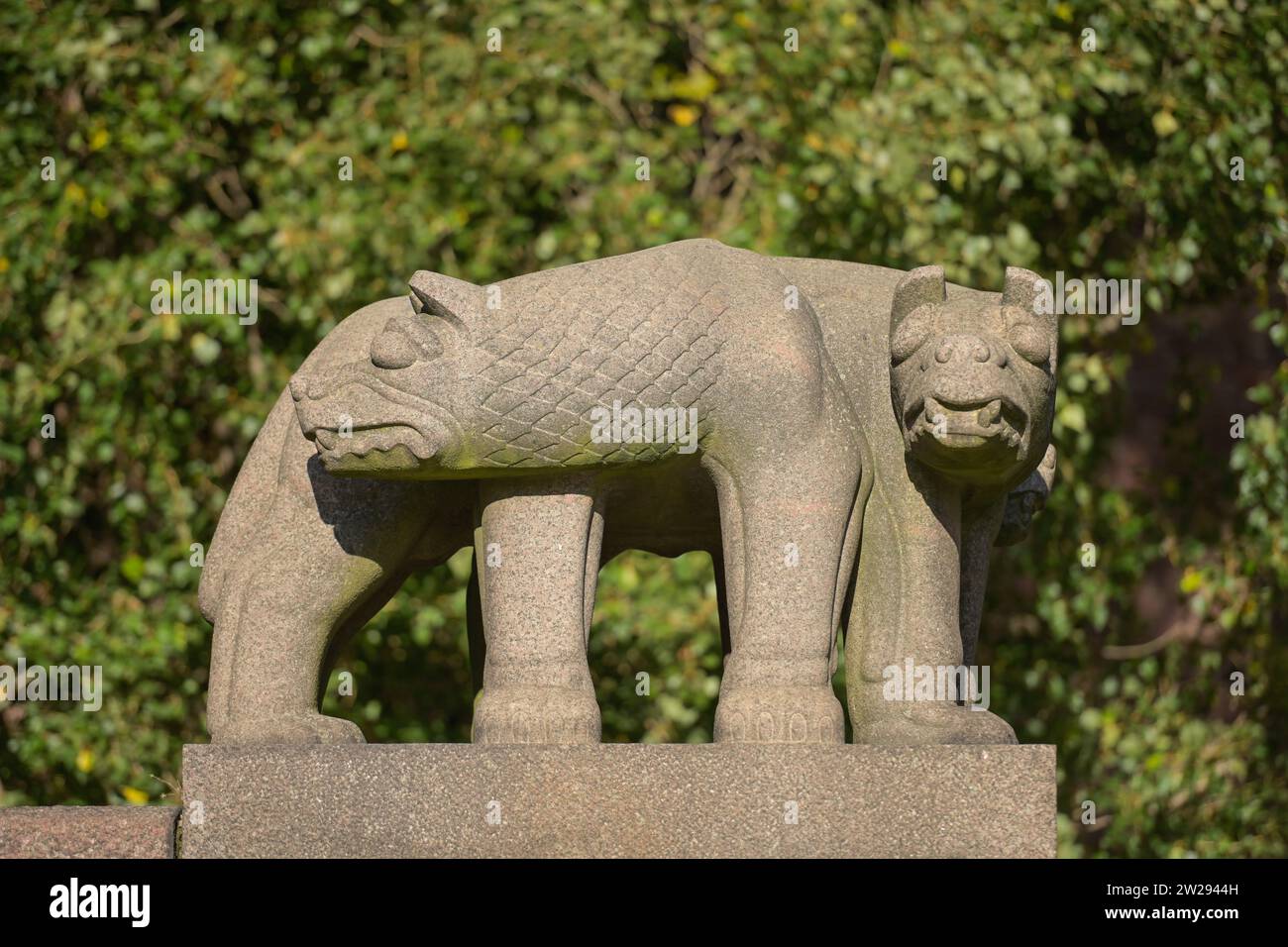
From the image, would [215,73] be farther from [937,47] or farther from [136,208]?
[937,47]

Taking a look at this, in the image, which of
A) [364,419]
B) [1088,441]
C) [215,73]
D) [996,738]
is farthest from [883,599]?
[215,73]

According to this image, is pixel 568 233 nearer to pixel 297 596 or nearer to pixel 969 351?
pixel 297 596

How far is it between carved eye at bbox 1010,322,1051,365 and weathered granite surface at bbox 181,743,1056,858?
831 mm

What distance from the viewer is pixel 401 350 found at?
14.2ft

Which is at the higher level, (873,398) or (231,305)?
(231,305)

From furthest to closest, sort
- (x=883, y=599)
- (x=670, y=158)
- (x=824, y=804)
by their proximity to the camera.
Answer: (x=670, y=158), (x=883, y=599), (x=824, y=804)

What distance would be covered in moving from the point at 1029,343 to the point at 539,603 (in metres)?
1.19

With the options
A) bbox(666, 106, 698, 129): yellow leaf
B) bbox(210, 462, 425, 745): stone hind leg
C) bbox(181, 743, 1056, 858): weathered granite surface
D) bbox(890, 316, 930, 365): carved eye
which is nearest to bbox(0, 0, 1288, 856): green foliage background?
bbox(666, 106, 698, 129): yellow leaf

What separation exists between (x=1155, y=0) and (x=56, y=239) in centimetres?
424

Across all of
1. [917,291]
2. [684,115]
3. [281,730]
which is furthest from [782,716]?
[684,115]

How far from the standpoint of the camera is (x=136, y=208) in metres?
7.90

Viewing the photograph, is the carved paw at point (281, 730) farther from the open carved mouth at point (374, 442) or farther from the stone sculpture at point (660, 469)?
the open carved mouth at point (374, 442)

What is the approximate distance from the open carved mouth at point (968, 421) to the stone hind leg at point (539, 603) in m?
0.76

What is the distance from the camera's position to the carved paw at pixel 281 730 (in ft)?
14.6
